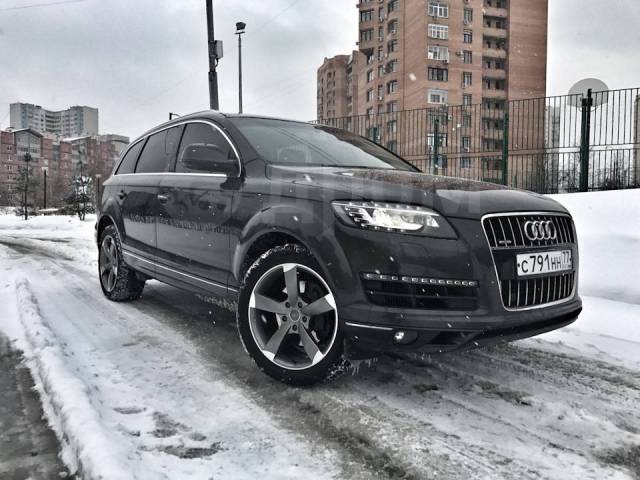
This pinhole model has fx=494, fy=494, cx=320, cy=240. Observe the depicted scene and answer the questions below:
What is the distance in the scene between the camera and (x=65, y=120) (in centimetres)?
14000

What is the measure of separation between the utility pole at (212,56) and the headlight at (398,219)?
35.2ft

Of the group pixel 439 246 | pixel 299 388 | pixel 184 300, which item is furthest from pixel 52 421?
pixel 184 300

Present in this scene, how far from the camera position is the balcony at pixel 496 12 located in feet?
221

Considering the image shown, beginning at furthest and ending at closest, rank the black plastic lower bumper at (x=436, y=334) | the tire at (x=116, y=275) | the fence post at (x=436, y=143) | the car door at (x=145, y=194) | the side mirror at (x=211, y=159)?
1. the fence post at (x=436, y=143)
2. the tire at (x=116, y=275)
3. the car door at (x=145, y=194)
4. the side mirror at (x=211, y=159)
5. the black plastic lower bumper at (x=436, y=334)

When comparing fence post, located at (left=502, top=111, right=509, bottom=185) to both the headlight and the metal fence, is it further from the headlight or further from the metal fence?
the headlight

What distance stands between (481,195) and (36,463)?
2.35 meters

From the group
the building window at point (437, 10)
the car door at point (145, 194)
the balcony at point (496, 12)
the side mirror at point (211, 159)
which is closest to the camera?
the side mirror at point (211, 159)

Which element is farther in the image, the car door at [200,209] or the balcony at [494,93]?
the balcony at [494,93]

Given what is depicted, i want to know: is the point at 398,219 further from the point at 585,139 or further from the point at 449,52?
the point at 449,52

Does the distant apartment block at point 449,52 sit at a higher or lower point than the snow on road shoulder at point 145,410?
higher

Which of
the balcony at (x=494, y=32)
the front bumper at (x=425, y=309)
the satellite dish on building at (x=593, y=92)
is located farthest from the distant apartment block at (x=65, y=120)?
the front bumper at (x=425, y=309)

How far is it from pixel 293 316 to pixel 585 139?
803cm

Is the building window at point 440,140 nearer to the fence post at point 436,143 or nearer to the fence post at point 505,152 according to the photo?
the fence post at point 436,143

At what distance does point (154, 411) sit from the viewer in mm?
2396
